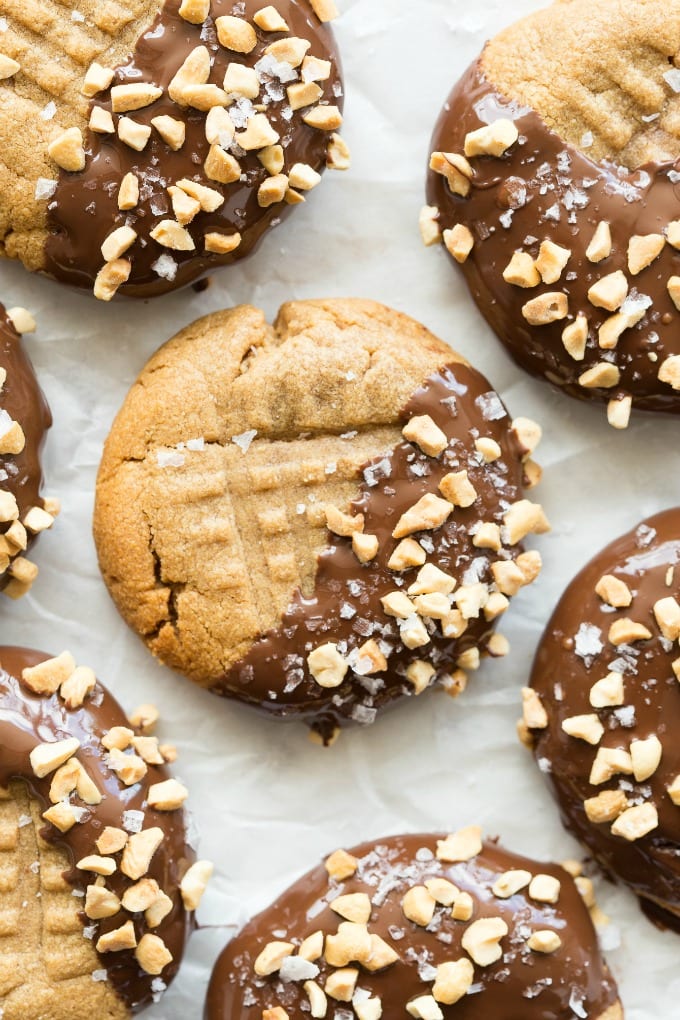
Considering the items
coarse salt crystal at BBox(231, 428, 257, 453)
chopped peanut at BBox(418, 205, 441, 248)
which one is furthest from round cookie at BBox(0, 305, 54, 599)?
chopped peanut at BBox(418, 205, 441, 248)

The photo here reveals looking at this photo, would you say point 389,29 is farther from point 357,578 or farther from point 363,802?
point 363,802

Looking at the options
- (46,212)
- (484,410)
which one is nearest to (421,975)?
(484,410)

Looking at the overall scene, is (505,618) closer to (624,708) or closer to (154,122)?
(624,708)

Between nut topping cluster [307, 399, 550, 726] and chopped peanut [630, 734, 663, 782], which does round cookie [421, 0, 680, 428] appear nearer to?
nut topping cluster [307, 399, 550, 726]

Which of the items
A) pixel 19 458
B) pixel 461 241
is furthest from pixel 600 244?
pixel 19 458

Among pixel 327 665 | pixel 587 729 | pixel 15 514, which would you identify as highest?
pixel 15 514

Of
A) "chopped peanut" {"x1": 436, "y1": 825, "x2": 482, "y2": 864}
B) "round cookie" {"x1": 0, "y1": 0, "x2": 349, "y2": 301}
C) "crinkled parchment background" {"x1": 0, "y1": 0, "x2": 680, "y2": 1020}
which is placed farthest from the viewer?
"crinkled parchment background" {"x1": 0, "y1": 0, "x2": 680, "y2": 1020}
